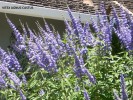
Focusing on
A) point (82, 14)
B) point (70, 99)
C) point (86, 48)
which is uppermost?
point (82, 14)

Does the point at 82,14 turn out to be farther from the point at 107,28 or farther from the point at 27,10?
the point at 107,28

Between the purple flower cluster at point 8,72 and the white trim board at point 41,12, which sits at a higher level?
the white trim board at point 41,12

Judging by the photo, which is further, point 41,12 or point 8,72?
point 41,12

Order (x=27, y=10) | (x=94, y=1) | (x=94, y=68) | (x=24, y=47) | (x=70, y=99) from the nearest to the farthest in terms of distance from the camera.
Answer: (x=70, y=99) < (x=94, y=68) < (x=24, y=47) < (x=27, y=10) < (x=94, y=1)

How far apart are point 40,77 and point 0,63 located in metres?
0.63

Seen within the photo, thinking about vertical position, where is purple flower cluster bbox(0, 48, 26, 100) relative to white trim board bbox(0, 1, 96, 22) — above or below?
below

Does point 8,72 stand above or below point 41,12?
below

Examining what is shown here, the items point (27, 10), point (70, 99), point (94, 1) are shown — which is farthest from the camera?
point (94, 1)

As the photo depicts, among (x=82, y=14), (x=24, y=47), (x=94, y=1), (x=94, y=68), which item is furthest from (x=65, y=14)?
(x=94, y=68)

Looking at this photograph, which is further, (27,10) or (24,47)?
(27,10)

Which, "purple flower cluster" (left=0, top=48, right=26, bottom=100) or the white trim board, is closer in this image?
"purple flower cluster" (left=0, top=48, right=26, bottom=100)

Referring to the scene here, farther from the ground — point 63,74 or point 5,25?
point 5,25

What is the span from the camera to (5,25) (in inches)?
465

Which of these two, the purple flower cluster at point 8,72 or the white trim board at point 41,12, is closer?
the purple flower cluster at point 8,72
